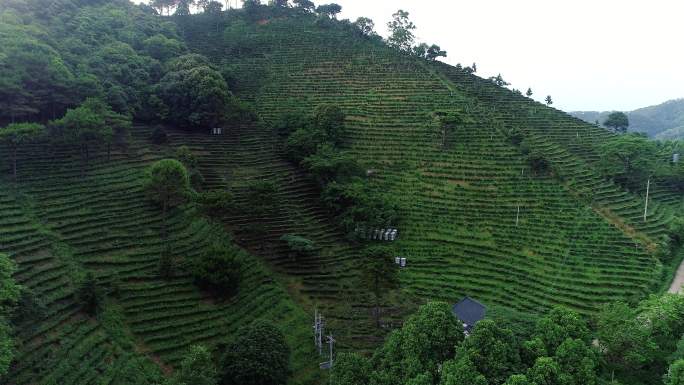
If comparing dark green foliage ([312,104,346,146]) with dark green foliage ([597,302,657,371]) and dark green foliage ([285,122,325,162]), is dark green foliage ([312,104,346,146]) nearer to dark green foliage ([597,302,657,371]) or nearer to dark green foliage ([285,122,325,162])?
dark green foliage ([285,122,325,162])

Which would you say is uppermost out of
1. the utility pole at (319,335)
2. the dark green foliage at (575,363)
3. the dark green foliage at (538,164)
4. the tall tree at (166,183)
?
the dark green foliage at (538,164)

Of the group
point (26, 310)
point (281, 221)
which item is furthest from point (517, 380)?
point (281, 221)

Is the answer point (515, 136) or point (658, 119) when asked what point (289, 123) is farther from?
point (658, 119)

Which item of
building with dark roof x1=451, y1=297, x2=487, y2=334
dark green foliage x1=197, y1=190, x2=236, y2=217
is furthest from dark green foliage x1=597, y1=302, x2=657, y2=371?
dark green foliage x1=197, y1=190, x2=236, y2=217

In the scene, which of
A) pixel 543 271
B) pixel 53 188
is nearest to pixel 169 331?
pixel 53 188

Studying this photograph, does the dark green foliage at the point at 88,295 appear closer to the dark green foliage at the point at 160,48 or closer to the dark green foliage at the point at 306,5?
the dark green foliage at the point at 160,48

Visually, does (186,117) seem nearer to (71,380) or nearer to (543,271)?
(71,380)

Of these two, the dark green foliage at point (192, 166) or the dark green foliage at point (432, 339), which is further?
the dark green foliage at point (192, 166)

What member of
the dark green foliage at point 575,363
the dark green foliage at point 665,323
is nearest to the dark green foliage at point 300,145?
the dark green foliage at point 665,323
